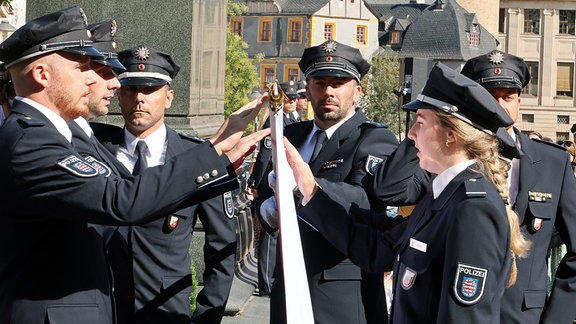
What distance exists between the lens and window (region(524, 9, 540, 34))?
9425 cm

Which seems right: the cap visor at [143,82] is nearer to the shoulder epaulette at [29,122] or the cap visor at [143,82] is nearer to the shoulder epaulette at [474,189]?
the shoulder epaulette at [29,122]

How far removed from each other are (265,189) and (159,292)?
809 mm

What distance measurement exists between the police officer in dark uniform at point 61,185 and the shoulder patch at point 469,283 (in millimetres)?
859

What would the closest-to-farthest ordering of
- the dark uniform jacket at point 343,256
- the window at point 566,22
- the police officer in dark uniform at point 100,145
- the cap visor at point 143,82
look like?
the police officer in dark uniform at point 100,145
the dark uniform jacket at point 343,256
the cap visor at point 143,82
the window at point 566,22

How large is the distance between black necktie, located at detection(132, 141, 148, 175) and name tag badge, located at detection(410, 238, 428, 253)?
6.04 feet

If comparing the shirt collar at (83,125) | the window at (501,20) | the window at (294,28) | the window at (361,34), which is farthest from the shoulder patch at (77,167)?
the window at (361,34)

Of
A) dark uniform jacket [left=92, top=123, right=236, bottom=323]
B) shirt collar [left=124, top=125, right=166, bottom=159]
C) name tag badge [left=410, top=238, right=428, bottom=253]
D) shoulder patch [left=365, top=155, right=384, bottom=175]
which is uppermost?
shirt collar [left=124, top=125, right=166, bottom=159]

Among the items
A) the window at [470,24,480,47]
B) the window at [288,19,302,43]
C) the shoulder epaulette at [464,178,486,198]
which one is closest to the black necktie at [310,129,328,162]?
the shoulder epaulette at [464,178,486,198]

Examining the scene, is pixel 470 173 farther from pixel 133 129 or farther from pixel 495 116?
pixel 133 129

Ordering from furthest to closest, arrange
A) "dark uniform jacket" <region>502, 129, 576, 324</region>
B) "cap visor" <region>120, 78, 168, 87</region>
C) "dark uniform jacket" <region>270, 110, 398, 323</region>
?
"cap visor" <region>120, 78, 168, 87</region> → "dark uniform jacket" <region>502, 129, 576, 324</region> → "dark uniform jacket" <region>270, 110, 398, 323</region>

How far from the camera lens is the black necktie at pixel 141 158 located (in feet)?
17.6

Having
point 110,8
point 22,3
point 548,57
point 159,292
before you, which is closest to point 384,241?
point 159,292

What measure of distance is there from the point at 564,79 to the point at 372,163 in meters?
91.3

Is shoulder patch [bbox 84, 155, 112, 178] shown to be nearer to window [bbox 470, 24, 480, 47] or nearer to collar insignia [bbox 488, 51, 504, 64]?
collar insignia [bbox 488, 51, 504, 64]
